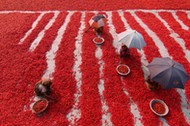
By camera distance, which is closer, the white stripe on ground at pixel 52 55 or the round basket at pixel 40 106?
the round basket at pixel 40 106

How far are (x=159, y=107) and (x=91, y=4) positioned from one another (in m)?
10.1

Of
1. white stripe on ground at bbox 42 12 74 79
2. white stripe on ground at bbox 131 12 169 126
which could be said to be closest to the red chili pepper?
white stripe on ground at bbox 131 12 169 126

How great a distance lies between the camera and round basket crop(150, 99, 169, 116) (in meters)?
5.00

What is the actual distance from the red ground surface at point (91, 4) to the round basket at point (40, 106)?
28.7ft

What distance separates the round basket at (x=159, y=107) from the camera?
5.00m

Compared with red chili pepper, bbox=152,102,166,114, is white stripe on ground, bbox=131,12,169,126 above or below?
above

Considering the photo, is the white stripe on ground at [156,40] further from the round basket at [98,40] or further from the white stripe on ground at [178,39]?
the round basket at [98,40]

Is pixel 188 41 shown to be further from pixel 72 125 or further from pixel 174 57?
pixel 72 125

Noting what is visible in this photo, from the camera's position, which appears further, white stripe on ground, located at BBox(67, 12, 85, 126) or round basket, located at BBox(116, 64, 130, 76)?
round basket, located at BBox(116, 64, 130, 76)

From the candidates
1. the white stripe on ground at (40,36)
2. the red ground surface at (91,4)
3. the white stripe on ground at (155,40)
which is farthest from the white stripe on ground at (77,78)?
the red ground surface at (91,4)

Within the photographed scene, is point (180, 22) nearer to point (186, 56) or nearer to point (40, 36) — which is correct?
point (186, 56)

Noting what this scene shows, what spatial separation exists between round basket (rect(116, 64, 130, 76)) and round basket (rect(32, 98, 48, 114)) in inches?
120

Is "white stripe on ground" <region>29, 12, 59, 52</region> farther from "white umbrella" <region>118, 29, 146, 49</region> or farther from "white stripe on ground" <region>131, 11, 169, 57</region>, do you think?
"white stripe on ground" <region>131, 11, 169, 57</region>

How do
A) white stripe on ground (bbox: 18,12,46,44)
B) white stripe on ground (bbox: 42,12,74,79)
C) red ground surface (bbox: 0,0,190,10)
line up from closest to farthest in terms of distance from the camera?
1. white stripe on ground (bbox: 42,12,74,79)
2. white stripe on ground (bbox: 18,12,46,44)
3. red ground surface (bbox: 0,0,190,10)
